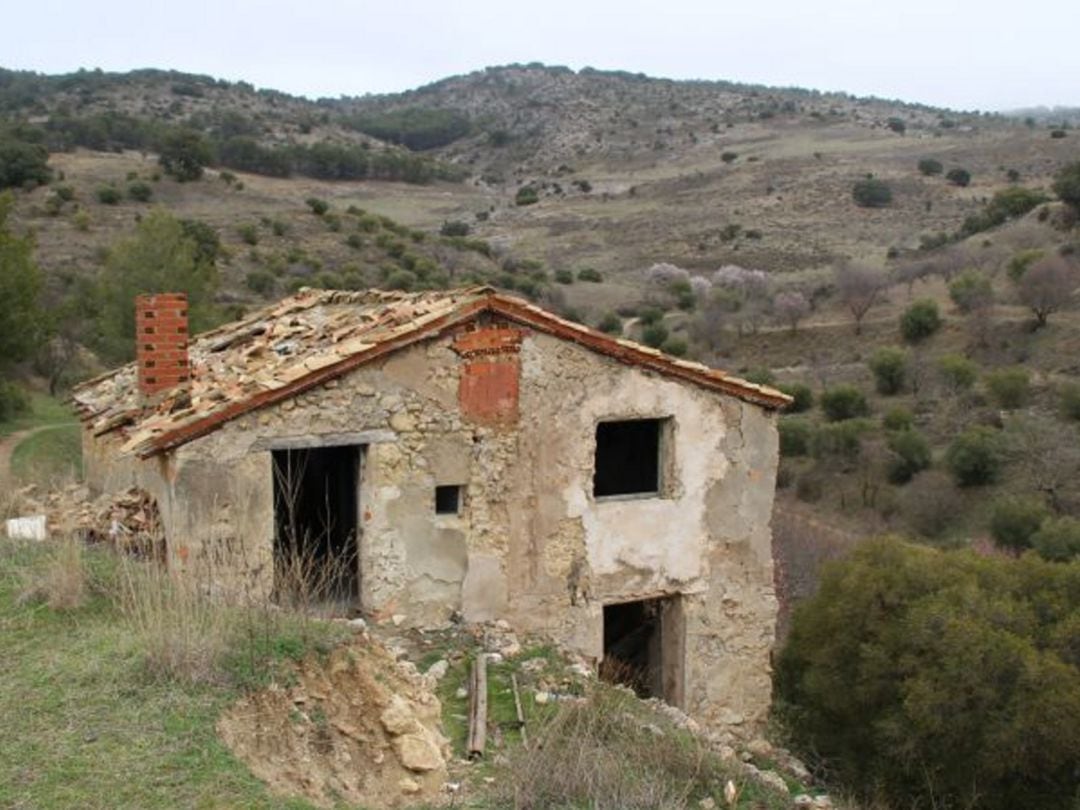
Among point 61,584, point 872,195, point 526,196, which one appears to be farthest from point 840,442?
point 526,196

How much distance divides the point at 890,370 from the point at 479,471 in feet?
78.8

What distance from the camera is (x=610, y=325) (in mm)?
38562

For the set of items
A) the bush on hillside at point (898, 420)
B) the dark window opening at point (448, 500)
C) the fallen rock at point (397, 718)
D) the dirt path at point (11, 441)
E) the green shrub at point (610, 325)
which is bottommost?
the bush on hillside at point (898, 420)

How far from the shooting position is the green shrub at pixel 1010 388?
94.6 feet

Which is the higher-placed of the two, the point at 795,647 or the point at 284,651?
the point at 284,651

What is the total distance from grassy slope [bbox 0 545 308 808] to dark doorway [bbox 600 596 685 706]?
584 cm

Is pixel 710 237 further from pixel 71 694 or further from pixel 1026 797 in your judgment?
pixel 71 694

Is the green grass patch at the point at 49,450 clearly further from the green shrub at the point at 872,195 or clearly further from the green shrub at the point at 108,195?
the green shrub at the point at 872,195

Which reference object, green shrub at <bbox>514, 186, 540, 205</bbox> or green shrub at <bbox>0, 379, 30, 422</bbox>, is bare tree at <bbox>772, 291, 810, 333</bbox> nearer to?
green shrub at <bbox>0, 379, 30, 422</bbox>

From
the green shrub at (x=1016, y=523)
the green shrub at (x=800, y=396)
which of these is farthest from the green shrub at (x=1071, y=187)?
the green shrub at (x=1016, y=523)

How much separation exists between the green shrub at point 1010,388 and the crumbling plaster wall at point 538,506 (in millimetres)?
19952

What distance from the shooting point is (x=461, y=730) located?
306 inches

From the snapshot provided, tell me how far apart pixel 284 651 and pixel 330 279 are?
32135 mm

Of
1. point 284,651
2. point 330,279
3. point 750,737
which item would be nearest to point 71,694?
point 284,651
